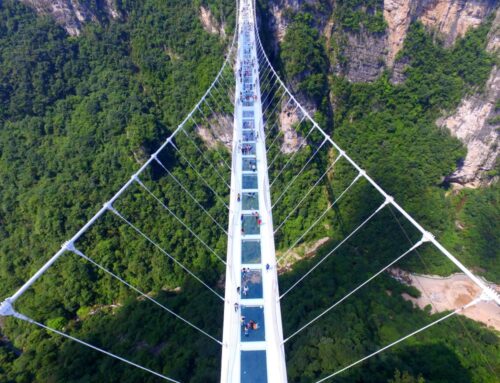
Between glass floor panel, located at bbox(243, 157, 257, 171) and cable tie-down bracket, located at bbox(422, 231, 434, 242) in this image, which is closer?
cable tie-down bracket, located at bbox(422, 231, 434, 242)

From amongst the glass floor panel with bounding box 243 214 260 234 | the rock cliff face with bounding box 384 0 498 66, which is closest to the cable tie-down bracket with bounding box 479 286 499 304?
the glass floor panel with bounding box 243 214 260 234

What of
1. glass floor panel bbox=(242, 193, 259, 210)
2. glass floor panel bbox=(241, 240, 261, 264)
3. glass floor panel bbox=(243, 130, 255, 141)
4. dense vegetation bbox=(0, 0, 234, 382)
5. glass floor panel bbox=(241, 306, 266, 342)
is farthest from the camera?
dense vegetation bbox=(0, 0, 234, 382)

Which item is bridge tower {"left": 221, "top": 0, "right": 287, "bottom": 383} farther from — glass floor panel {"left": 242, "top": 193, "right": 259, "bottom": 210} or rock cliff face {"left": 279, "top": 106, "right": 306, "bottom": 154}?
rock cliff face {"left": 279, "top": 106, "right": 306, "bottom": 154}

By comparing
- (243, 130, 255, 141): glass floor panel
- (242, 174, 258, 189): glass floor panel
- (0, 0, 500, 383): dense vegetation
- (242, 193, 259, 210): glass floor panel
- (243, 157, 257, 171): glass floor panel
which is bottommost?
(0, 0, 500, 383): dense vegetation

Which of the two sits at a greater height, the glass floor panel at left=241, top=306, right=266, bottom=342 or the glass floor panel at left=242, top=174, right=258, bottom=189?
the glass floor panel at left=242, top=174, right=258, bottom=189

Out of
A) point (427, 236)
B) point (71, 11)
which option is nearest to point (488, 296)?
point (427, 236)

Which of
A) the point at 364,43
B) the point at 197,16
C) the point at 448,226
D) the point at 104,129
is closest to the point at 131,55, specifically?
the point at 197,16
